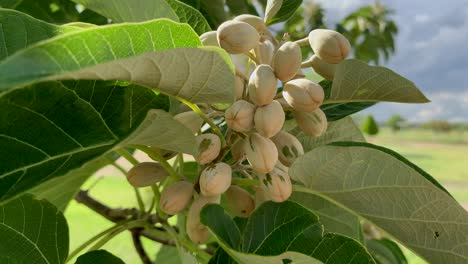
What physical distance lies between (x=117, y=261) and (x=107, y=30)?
0.38 meters

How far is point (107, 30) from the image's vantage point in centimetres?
43

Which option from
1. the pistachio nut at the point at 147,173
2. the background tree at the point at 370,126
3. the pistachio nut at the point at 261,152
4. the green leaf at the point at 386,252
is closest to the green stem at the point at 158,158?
the pistachio nut at the point at 147,173

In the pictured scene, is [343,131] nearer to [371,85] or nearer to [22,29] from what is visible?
[371,85]

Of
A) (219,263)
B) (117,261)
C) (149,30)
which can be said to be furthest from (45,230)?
(149,30)

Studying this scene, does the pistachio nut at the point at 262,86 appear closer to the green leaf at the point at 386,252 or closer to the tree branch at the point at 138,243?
the tree branch at the point at 138,243

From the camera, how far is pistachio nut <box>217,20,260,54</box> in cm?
64

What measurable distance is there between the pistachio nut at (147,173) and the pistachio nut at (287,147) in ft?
0.45

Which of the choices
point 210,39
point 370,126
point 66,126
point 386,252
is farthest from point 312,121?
point 370,126

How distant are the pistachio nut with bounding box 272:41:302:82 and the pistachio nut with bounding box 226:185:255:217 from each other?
15 centimetres

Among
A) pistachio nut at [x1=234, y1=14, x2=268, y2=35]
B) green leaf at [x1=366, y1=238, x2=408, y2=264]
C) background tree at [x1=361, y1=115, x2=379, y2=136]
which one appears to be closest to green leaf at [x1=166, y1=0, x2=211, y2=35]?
pistachio nut at [x1=234, y1=14, x2=268, y2=35]

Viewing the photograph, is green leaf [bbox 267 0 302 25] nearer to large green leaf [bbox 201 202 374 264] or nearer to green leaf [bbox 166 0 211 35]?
green leaf [bbox 166 0 211 35]

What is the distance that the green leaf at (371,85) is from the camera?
656 mm

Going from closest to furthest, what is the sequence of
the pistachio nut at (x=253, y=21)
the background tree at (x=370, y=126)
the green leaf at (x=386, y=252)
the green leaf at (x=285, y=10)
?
the pistachio nut at (x=253, y=21) < the green leaf at (x=285, y=10) < the green leaf at (x=386, y=252) < the background tree at (x=370, y=126)

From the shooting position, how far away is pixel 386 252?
1.33 m
